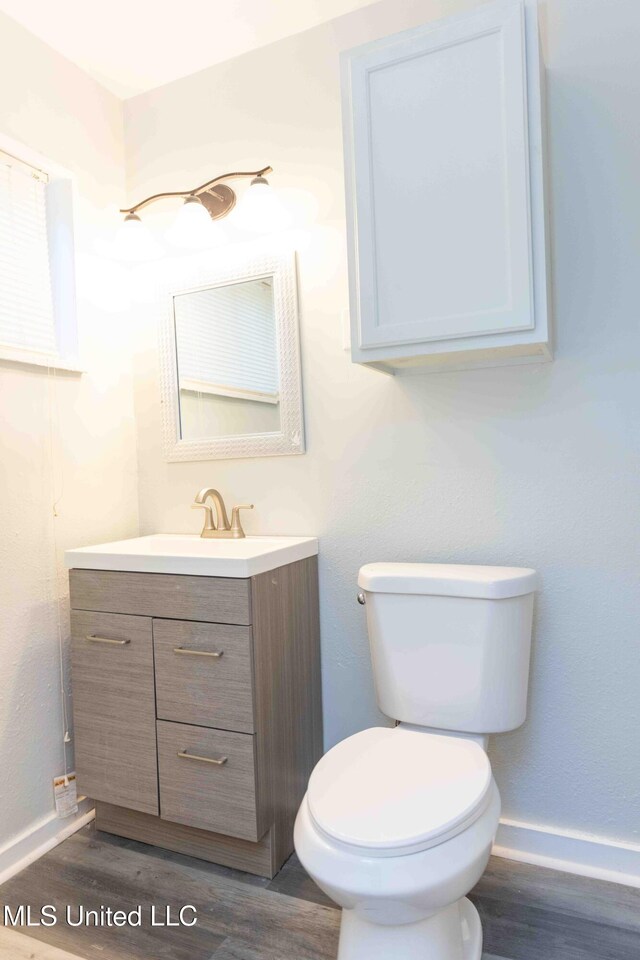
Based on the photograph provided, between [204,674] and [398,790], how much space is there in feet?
1.97

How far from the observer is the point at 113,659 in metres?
1.68

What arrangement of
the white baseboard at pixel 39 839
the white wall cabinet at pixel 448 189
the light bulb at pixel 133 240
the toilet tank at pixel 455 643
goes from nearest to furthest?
the white wall cabinet at pixel 448 189, the toilet tank at pixel 455 643, the white baseboard at pixel 39 839, the light bulb at pixel 133 240

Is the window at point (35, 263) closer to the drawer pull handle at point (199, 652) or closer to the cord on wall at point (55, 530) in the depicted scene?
the cord on wall at point (55, 530)

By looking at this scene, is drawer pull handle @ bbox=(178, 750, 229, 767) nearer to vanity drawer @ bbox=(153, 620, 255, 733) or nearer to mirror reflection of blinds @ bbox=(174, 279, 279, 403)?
vanity drawer @ bbox=(153, 620, 255, 733)

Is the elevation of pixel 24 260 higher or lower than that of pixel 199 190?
lower

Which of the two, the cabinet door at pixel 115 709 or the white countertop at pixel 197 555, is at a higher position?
the white countertop at pixel 197 555

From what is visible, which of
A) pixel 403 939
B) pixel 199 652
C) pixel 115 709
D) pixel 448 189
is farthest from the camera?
pixel 115 709

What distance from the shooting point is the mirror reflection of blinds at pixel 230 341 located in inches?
75.2

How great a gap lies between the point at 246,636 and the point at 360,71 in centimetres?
136

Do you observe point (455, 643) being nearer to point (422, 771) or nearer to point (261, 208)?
point (422, 771)

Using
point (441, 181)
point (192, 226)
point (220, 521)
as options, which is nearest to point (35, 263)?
point (192, 226)

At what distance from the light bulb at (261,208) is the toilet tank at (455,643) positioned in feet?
3.55

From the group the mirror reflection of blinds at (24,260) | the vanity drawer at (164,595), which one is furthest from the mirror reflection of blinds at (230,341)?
the vanity drawer at (164,595)

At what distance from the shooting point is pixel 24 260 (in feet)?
5.85
